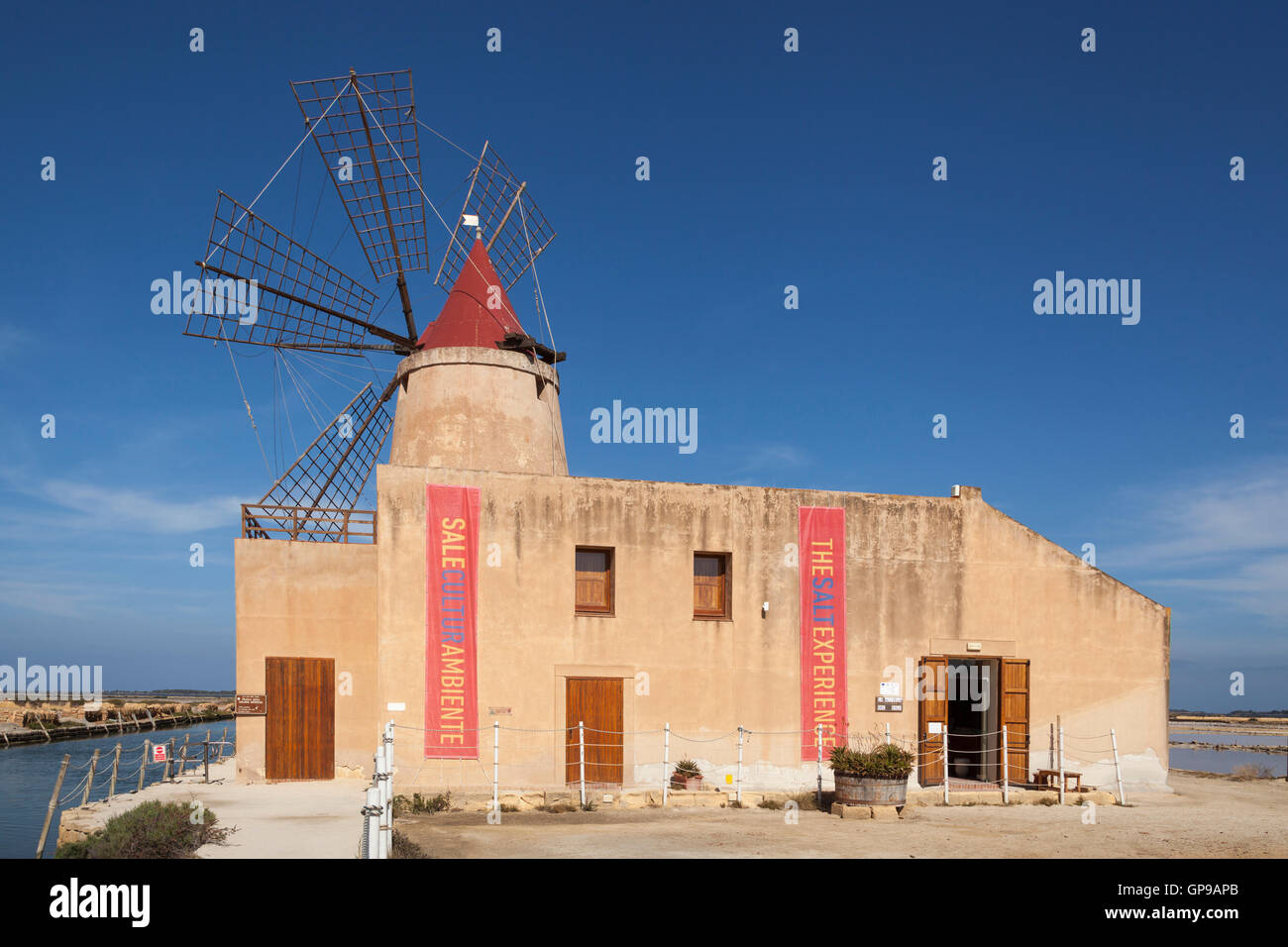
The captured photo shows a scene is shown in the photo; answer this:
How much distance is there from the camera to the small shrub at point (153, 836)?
11.6 meters

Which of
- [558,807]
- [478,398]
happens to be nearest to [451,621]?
[558,807]

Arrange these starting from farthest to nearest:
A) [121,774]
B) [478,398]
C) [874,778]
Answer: [121,774], [478,398], [874,778]

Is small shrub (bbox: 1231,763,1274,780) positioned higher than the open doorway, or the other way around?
the open doorway

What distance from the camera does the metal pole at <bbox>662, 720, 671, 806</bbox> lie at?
17.7m

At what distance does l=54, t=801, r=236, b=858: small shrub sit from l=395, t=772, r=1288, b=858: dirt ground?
2505mm

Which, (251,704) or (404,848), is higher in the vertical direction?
(251,704)

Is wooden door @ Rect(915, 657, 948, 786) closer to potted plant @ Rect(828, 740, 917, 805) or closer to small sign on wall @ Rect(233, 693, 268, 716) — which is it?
potted plant @ Rect(828, 740, 917, 805)

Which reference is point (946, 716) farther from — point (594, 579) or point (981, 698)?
point (594, 579)

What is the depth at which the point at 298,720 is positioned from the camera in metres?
20.6

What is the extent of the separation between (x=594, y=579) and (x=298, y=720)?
6.60 metres

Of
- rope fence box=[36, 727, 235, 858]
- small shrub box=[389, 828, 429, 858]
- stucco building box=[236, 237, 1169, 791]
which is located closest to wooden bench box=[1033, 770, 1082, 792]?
stucco building box=[236, 237, 1169, 791]
